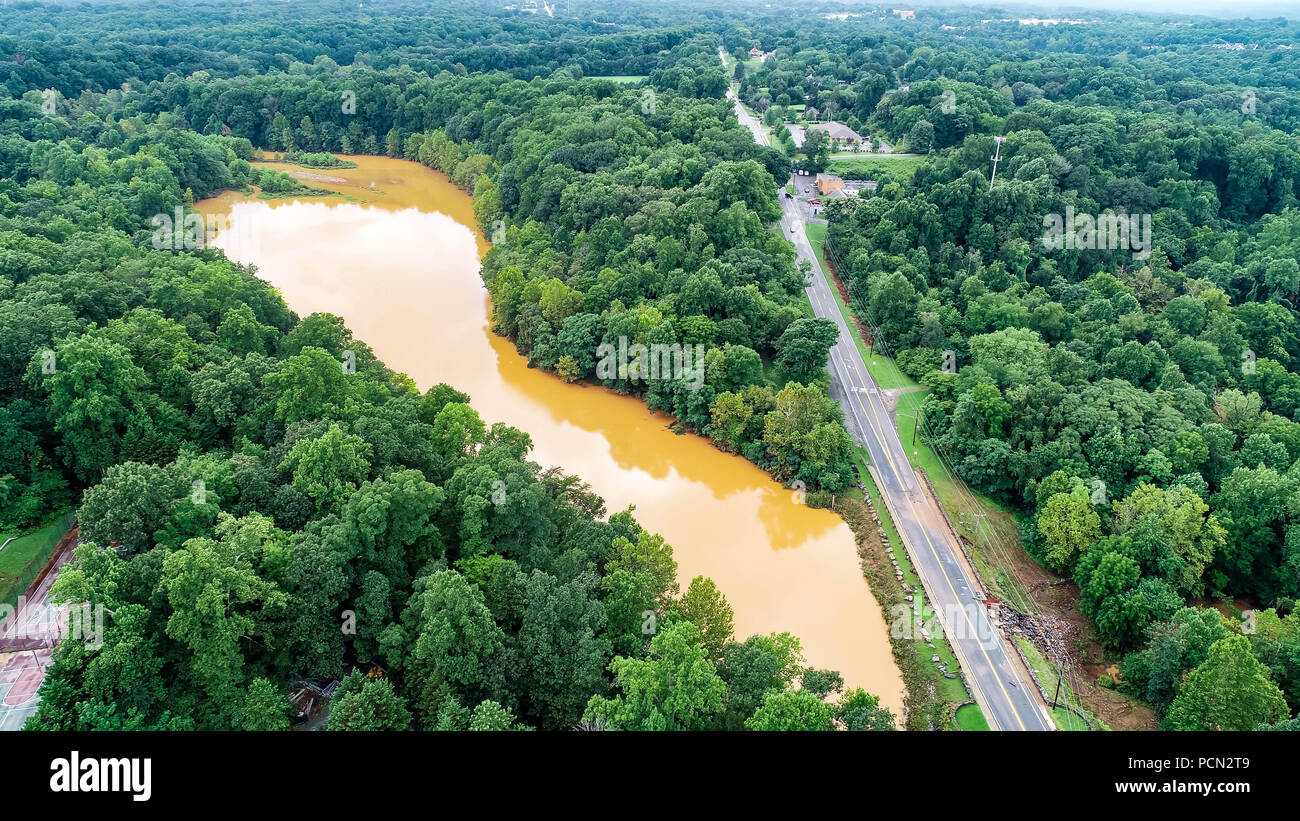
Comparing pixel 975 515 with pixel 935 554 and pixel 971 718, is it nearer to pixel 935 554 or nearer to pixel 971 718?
pixel 935 554

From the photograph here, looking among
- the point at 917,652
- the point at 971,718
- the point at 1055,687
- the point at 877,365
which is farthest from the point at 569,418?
the point at 1055,687

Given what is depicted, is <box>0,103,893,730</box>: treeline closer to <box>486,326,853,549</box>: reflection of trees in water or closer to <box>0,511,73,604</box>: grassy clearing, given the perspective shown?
<box>0,511,73,604</box>: grassy clearing

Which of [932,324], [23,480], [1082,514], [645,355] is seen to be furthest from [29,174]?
[1082,514]

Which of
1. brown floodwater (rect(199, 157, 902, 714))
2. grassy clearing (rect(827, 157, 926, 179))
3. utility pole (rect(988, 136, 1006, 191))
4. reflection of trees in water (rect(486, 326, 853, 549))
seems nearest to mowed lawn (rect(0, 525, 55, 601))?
brown floodwater (rect(199, 157, 902, 714))

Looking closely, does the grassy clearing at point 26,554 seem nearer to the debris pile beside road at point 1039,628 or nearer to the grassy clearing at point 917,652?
the grassy clearing at point 917,652

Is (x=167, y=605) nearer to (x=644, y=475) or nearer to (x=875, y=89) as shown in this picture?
(x=644, y=475)

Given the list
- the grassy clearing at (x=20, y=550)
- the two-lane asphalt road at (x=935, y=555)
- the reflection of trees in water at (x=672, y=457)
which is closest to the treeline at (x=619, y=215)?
the reflection of trees in water at (x=672, y=457)
